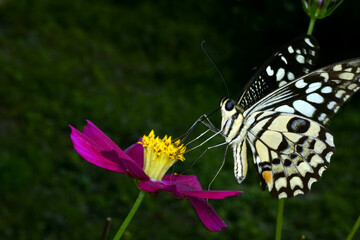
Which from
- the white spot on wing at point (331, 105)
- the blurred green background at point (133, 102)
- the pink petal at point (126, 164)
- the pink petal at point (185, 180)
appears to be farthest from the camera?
the blurred green background at point (133, 102)

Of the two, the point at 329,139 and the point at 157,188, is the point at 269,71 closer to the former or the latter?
the point at 329,139

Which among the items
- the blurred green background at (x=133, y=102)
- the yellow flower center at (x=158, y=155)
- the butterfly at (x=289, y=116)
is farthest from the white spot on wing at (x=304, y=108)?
the blurred green background at (x=133, y=102)

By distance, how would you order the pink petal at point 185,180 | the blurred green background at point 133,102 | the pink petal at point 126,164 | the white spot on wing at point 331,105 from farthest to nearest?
the blurred green background at point 133,102 < the white spot on wing at point 331,105 < the pink petal at point 185,180 < the pink petal at point 126,164

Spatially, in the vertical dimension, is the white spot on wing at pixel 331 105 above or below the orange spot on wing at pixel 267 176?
above

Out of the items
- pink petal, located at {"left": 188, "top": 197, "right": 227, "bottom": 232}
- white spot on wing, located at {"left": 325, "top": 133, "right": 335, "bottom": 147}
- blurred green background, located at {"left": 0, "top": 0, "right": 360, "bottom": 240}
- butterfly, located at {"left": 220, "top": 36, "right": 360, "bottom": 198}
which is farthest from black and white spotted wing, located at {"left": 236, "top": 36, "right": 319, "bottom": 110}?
blurred green background, located at {"left": 0, "top": 0, "right": 360, "bottom": 240}

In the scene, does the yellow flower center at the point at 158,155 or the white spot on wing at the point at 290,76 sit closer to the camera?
the yellow flower center at the point at 158,155

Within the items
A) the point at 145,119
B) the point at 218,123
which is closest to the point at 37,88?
the point at 145,119

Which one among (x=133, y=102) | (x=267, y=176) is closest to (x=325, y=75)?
(x=267, y=176)

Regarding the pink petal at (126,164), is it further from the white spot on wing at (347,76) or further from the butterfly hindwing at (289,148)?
the white spot on wing at (347,76)
